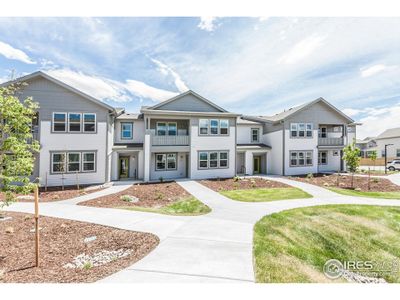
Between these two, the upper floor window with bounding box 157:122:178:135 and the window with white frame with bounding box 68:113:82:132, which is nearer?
the window with white frame with bounding box 68:113:82:132

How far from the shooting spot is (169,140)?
18.4 meters

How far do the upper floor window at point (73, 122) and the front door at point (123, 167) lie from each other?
4138 millimetres

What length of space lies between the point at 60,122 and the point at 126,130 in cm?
525

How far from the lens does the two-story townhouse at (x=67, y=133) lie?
48.9 ft

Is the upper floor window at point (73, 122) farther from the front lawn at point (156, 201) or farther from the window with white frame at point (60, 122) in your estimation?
the front lawn at point (156, 201)

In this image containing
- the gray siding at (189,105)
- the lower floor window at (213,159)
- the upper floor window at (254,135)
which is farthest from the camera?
the upper floor window at (254,135)

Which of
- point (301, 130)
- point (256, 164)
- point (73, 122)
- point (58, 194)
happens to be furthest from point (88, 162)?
point (301, 130)

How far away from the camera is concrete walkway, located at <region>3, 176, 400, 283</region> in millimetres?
4168

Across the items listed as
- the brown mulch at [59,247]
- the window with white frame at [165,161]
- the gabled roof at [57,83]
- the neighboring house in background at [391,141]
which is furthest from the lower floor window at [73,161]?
the neighboring house in background at [391,141]

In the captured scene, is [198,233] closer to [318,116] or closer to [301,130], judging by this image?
[301,130]

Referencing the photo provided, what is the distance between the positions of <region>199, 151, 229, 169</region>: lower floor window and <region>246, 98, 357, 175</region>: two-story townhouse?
6496mm

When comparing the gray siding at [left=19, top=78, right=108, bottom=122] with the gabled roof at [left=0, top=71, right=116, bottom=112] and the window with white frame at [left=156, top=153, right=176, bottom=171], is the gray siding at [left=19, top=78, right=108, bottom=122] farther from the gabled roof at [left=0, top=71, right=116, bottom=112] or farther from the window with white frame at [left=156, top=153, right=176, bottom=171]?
the window with white frame at [left=156, top=153, right=176, bottom=171]

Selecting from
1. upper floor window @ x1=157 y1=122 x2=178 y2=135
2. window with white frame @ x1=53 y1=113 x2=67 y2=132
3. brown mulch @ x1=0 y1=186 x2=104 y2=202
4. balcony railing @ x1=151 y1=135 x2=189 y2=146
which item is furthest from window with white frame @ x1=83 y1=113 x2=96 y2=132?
upper floor window @ x1=157 y1=122 x2=178 y2=135

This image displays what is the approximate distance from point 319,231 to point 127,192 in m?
11.0
